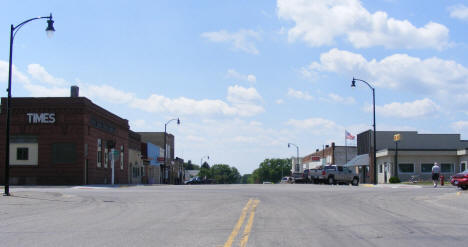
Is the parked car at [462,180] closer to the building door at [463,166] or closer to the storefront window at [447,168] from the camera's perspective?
the building door at [463,166]

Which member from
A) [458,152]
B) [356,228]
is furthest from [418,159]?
[356,228]

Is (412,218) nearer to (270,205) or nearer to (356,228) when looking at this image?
(356,228)

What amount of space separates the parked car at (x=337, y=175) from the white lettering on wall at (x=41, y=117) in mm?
24570

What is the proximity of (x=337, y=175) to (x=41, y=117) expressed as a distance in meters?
26.6

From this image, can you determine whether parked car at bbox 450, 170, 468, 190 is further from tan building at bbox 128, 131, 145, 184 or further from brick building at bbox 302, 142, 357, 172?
brick building at bbox 302, 142, 357, 172

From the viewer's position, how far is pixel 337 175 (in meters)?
48.5

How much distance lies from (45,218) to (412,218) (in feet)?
31.6

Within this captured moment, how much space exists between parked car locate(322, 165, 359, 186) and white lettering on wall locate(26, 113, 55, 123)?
24.6 meters

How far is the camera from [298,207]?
17.3 metres

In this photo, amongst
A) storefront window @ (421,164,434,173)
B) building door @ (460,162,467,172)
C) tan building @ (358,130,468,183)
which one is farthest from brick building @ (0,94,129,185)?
building door @ (460,162,467,172)

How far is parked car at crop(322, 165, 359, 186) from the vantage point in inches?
1912

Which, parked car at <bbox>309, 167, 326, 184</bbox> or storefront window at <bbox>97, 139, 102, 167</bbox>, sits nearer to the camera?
parked car at <bbox>309, 167, 326, 184</bbox>

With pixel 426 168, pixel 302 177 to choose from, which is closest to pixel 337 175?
pixel 302 177

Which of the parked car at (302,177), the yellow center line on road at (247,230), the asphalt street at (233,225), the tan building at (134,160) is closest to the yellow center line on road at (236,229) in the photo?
the asphalt street at (233,225)
